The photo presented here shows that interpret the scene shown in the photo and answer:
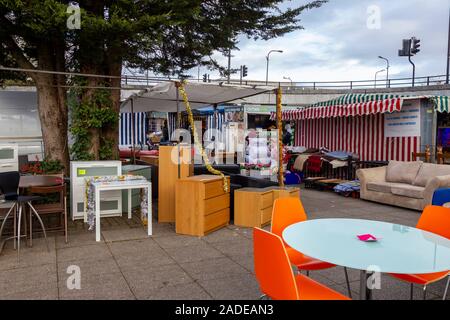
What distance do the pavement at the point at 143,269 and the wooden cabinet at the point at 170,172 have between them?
17.1 inches

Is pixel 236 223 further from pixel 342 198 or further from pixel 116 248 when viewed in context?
pixel 342 198

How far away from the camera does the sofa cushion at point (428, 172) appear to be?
7.17 m

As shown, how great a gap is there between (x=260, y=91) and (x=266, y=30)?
251 cm

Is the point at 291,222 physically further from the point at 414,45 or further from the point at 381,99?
the point at 414,45

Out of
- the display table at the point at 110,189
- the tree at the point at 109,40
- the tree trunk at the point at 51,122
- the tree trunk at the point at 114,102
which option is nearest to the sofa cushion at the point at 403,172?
the tree at the point at 109,40

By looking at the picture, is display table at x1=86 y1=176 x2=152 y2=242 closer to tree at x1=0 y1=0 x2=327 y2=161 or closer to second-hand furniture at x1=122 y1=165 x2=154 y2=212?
second-hand furniture at x1=122 y1=165 x2=154 y2=212

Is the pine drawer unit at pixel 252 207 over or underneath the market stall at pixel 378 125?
underneath

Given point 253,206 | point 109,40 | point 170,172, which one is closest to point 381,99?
→ point 253,206

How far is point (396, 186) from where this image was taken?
24.9 ft

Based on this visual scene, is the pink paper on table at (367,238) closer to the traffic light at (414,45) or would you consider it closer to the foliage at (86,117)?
the foliage at (86,117)

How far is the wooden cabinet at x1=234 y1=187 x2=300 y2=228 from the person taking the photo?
571cm

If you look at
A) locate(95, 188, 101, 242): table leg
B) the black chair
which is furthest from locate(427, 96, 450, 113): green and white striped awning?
the black chair
